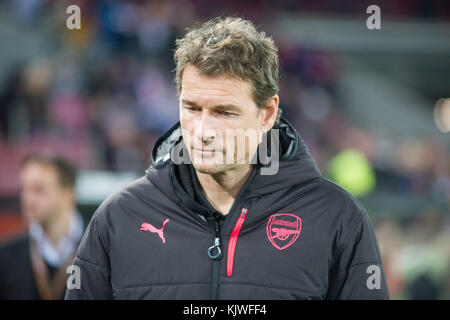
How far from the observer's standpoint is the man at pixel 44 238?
3854 mm

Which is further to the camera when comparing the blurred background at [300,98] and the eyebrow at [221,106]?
the blurred background at [300,98]

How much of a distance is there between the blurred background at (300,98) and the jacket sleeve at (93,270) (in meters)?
2.48

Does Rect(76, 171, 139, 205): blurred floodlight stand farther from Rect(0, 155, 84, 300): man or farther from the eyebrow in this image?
the eyebrow

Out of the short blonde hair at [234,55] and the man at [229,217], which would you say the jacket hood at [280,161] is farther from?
the short blonde hair at [234,55]

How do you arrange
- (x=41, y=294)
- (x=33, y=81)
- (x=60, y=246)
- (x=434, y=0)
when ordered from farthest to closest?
(x=434, y=0)
(x=33, y=81)
(x=60, y=246)
(x=41, y=294)

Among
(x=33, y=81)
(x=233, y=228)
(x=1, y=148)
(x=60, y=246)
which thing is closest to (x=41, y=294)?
(x=60, y=246)

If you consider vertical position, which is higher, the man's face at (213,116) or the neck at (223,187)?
the man's face at (213,116)

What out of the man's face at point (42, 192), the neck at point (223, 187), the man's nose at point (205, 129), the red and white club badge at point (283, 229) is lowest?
the man's face at point (42, 192)

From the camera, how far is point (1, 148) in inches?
270

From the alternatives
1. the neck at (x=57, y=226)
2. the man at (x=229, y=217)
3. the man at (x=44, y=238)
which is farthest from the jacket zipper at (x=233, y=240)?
the neck at (x=57, y=226)

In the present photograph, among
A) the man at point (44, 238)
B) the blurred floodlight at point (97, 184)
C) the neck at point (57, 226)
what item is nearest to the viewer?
the man at point (44, 238)

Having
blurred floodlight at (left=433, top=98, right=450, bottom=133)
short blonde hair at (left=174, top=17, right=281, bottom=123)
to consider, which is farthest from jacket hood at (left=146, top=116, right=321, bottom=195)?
blurred floodlight at (left=433, top=98, right=450, bottom=133)
